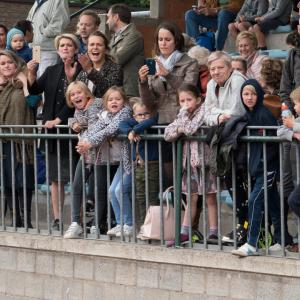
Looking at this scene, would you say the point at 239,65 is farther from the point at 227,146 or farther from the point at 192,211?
the point at 227,146

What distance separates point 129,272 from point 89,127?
1453 millimetres

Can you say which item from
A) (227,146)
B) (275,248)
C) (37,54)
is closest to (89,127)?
(227,146)

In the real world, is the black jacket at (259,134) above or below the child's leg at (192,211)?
above

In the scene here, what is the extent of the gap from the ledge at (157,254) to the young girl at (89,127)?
0.75 ft

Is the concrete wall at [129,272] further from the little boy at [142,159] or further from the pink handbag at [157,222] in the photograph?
the little boy at [142,159]

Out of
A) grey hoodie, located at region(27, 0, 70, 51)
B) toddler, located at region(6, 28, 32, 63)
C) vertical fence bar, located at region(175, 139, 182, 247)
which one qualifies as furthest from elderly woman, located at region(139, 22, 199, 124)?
grey hoodie, located at region(27, 0, 70, 51)

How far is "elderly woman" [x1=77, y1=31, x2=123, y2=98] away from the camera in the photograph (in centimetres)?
1265

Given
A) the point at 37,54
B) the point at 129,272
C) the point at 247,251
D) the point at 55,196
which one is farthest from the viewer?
the point at 37,54

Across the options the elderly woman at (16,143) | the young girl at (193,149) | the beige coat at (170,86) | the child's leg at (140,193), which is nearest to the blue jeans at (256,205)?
the young girl at (193,149)

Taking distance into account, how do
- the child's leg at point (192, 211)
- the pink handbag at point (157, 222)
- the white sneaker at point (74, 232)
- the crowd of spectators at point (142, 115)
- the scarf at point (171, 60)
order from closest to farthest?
the crowd of spectators at point (142, 115) < the child's leg at point (192, 211) < the pink handbag at point (157, 222) < the white sneaker at point (74, 232) < the scarf at point (171, 60)

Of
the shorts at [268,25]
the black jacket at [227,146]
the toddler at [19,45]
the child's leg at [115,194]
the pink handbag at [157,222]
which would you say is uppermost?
the shorts at [268,25]

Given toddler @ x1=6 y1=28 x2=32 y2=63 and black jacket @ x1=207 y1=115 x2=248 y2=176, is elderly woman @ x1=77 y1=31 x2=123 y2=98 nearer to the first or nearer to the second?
black jacket @ x1=207 y1=115 x2=248 y2=176

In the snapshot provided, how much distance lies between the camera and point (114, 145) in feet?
39.0

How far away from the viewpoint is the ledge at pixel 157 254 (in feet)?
34.3
